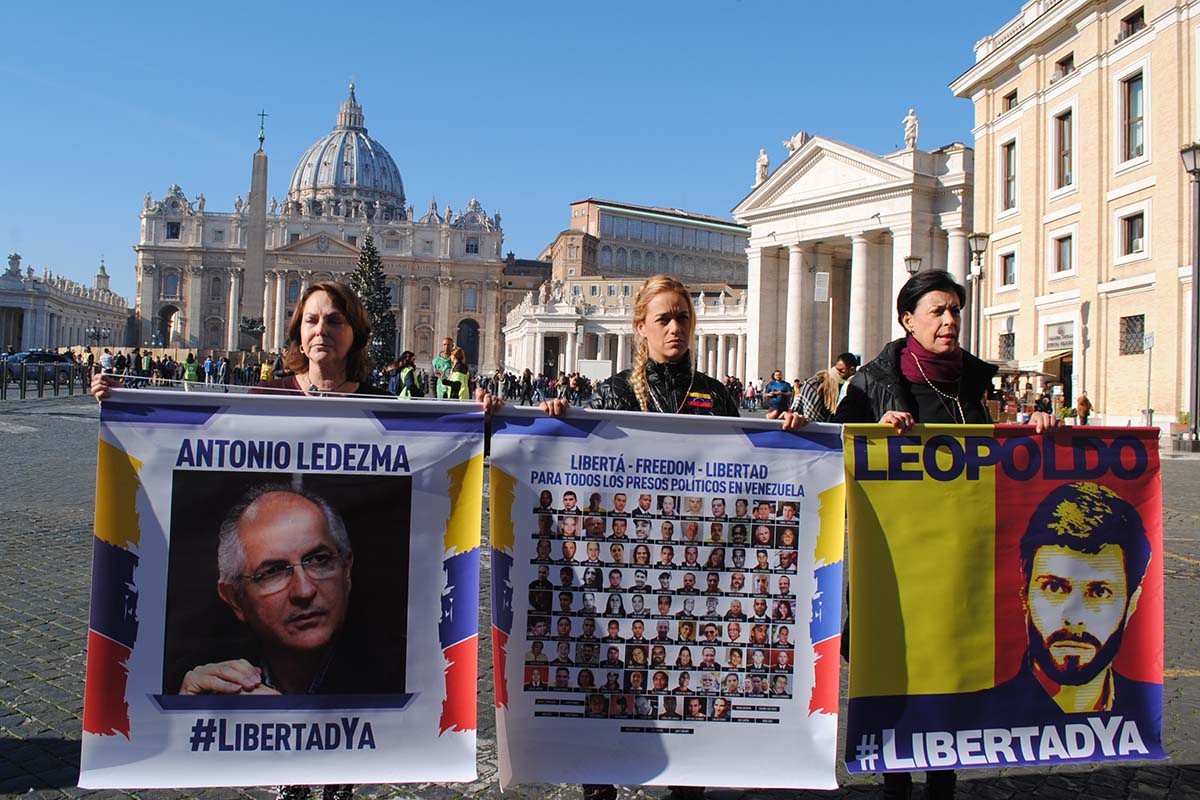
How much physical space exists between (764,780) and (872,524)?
89 cm

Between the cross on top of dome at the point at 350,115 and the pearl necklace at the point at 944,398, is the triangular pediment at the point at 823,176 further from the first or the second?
the cross on top of dome at the point at 350,115

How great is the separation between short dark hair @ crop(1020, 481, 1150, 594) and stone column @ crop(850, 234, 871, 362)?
40293mm

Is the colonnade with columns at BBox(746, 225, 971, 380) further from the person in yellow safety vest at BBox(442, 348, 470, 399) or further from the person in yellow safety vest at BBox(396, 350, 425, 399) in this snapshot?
the person in yellow safety vest at BBox(396, 350, 425, 399)

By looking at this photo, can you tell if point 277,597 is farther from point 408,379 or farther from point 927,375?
point 408,379

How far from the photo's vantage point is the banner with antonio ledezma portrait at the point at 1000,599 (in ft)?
9.68

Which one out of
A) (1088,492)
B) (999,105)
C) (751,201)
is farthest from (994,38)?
(1088,492)

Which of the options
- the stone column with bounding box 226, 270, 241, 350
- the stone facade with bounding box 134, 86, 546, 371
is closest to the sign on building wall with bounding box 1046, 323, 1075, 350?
the stone facade with bounding box 134, 86, 546, 371

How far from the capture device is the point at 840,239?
45062mm

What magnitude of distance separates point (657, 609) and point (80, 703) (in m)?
2.64

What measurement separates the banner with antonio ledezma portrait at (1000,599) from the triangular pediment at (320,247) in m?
108

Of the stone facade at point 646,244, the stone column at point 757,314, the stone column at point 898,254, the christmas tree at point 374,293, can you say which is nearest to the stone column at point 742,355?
the stone column at point 757,314

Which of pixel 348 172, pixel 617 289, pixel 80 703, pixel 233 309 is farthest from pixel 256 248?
pixel 348 172

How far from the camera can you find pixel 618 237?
329 ft

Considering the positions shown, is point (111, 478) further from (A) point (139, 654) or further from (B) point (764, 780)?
(B) point (764, 780)
